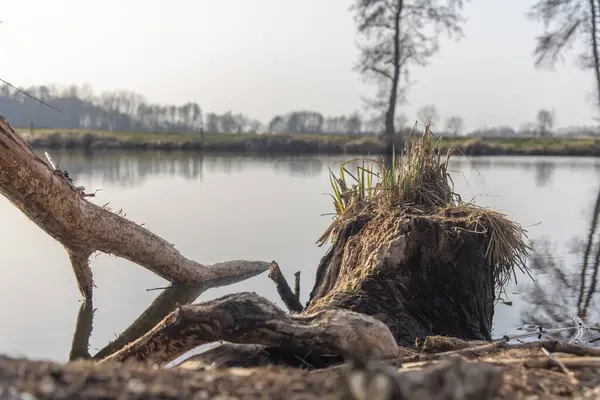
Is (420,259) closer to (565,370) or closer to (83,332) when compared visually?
(565,370)

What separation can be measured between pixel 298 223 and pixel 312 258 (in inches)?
87.7

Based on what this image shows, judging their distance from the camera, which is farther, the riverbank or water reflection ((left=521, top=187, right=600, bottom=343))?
the riverbank

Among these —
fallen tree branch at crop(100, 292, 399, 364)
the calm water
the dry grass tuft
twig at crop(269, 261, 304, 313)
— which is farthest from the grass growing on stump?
fallen tree branch at crop(100, 292, 399, 364)

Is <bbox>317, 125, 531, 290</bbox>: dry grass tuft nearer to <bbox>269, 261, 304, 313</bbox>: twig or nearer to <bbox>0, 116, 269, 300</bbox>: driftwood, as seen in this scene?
<bbox>269, 261, 304, 313</bbox>: twig

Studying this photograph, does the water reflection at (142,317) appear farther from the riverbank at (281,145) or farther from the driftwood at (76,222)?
the riverbank at (281,145)

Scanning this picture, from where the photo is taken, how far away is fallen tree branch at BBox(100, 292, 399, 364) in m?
2.16

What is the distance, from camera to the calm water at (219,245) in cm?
414

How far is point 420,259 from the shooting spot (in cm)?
360

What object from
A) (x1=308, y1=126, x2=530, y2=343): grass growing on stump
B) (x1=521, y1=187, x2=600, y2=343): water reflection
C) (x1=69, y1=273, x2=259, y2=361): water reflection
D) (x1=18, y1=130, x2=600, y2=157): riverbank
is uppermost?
(x1=18, y1=130, x2=600, y2=157): riverbank

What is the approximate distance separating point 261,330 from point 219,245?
4.70m

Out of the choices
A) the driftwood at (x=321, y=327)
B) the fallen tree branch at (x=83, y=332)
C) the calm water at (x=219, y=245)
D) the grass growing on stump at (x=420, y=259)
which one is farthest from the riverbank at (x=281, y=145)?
the fallen tree branch at (x=83, y=332)

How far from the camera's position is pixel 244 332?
2.16 m

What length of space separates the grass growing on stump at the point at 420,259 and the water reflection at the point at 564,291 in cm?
59

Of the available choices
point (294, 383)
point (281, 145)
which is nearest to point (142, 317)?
point (294, 383)
